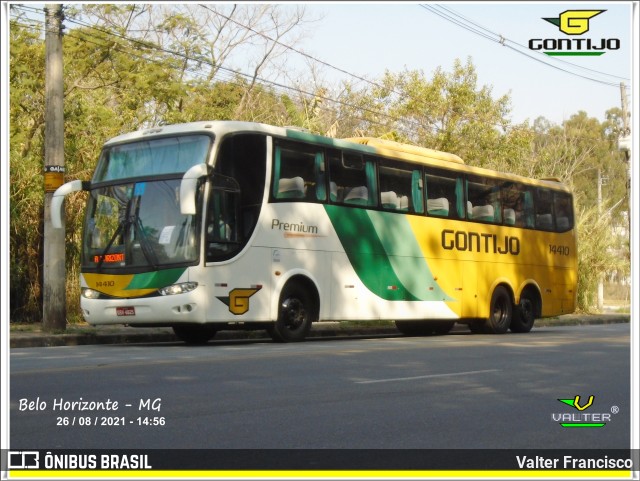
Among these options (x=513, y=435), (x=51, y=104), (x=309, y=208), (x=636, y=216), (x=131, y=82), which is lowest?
(x=513, y=435)

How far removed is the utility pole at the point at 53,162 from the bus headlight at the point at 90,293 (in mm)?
1992

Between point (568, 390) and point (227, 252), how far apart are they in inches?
326

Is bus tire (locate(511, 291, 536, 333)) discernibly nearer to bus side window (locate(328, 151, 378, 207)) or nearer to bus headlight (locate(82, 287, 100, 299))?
bus side window (locate(328, 151, 378, 207))

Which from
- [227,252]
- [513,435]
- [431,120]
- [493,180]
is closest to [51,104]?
[227,252]

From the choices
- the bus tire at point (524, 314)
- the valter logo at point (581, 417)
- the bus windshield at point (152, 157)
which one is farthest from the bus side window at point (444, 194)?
the valter logo at point (581, 417)

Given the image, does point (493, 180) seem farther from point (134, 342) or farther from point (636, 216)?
point (636, 216)

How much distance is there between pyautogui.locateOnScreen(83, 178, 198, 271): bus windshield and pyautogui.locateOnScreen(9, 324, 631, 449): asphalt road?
8.69ft

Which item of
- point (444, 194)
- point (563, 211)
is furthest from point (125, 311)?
point (563, 211)

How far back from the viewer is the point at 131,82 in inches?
1265

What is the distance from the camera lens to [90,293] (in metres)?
18.1

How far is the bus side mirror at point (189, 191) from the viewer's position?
642 inches

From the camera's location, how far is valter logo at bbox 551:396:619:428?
849 cm

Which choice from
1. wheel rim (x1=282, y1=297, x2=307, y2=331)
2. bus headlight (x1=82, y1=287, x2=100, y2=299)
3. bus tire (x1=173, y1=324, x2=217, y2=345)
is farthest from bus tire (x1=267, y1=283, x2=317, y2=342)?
bus headlight (x1=82, y1=287, x2=100, y2=299)

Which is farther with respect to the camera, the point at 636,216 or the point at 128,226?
the point at 128,226
